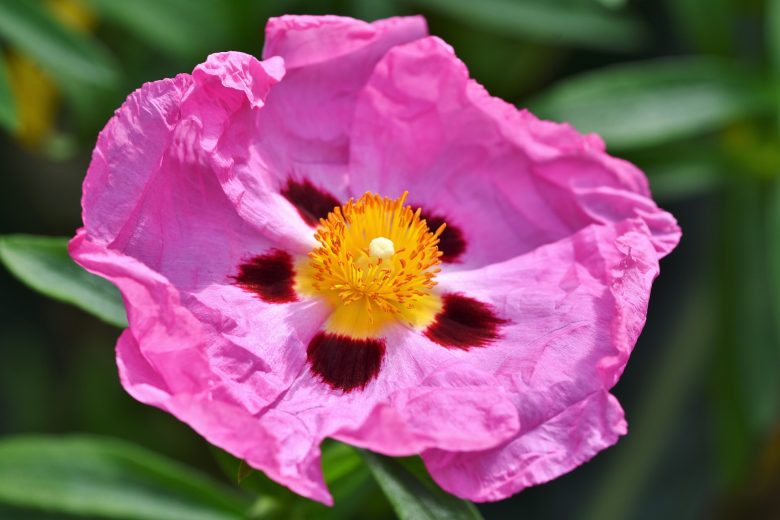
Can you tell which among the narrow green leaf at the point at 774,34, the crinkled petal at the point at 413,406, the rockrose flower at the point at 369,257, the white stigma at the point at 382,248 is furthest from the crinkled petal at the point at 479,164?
the narrow green leaf at the point at 774,34

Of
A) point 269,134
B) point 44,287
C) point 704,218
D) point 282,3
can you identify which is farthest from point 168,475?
point 704,218

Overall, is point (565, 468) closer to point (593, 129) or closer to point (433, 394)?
point (433, 394)

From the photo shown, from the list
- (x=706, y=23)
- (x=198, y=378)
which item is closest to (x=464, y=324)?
(x=198, y=378)

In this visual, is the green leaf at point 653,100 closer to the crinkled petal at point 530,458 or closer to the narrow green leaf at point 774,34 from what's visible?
the narrow green leaf at point 774,34

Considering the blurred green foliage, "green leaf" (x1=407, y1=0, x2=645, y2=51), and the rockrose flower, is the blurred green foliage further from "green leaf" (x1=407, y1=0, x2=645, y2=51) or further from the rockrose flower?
the rockrose flower

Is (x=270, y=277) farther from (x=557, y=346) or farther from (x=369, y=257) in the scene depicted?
(x=557, y=346)
